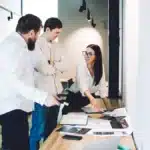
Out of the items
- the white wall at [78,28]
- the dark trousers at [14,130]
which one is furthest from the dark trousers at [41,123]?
the white wall at [78,28]

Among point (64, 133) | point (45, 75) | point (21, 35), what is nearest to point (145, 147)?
point (64, 133)

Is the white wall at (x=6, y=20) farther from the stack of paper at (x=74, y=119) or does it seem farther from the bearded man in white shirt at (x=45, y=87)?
the stack of paper at (x=74, y=119)

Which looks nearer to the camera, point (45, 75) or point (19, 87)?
point (19, 87)

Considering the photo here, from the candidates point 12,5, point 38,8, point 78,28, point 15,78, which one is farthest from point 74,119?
point 78,28

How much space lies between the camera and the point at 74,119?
93.7 inches

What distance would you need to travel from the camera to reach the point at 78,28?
323 inches

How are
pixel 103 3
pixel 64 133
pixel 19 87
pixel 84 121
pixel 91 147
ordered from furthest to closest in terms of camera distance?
pixel 103 3 < pixel 84 121 < pixel 19 87 < pixel 64 133 < pixel 91 147

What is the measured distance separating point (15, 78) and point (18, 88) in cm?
7

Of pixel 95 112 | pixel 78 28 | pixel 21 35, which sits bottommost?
pixel 95 112

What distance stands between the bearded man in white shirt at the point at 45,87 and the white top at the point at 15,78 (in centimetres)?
40

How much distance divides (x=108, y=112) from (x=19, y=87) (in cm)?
91

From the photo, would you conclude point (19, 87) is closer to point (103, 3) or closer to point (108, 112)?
point (108, 112)

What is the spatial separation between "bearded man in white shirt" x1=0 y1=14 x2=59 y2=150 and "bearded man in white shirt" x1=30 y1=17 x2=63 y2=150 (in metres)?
0.33

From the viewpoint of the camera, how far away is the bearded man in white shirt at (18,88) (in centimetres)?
216
